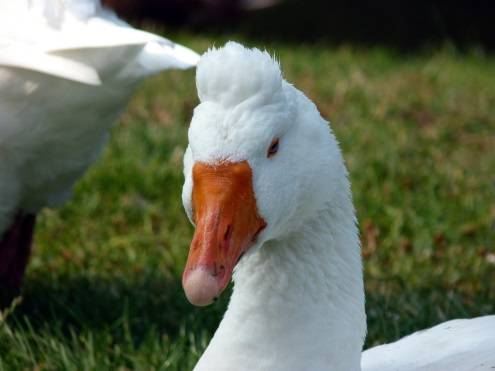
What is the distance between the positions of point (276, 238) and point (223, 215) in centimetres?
38

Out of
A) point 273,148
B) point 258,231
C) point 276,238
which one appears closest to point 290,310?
point 276,238

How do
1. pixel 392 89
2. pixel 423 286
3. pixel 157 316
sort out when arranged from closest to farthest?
pixel 157 316 → pixel 423 286 → pixel 392 89

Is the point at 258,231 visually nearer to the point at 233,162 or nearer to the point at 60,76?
the point at 233,162

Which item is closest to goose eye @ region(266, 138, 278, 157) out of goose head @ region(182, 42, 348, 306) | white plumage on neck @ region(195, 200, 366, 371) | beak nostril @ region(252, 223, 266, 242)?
goose head @ region(182, 42, 348, 306)

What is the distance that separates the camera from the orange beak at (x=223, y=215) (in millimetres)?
2148

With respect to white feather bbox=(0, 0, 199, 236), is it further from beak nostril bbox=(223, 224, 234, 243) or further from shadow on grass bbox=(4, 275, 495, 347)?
beak nostril bbox=(223, 224, 234, 243)

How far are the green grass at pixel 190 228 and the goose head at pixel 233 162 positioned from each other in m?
1.15

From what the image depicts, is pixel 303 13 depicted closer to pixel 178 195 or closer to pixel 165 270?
pixel 178 195

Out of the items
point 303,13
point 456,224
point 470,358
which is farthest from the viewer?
point 303,13

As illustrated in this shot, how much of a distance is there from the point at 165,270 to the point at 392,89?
10.4 feet

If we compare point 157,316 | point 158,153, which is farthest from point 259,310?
point 158,153

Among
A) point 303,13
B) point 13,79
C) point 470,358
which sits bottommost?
point 303,13

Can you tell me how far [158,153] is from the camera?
558 cm

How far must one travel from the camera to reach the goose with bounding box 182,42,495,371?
216 cm
